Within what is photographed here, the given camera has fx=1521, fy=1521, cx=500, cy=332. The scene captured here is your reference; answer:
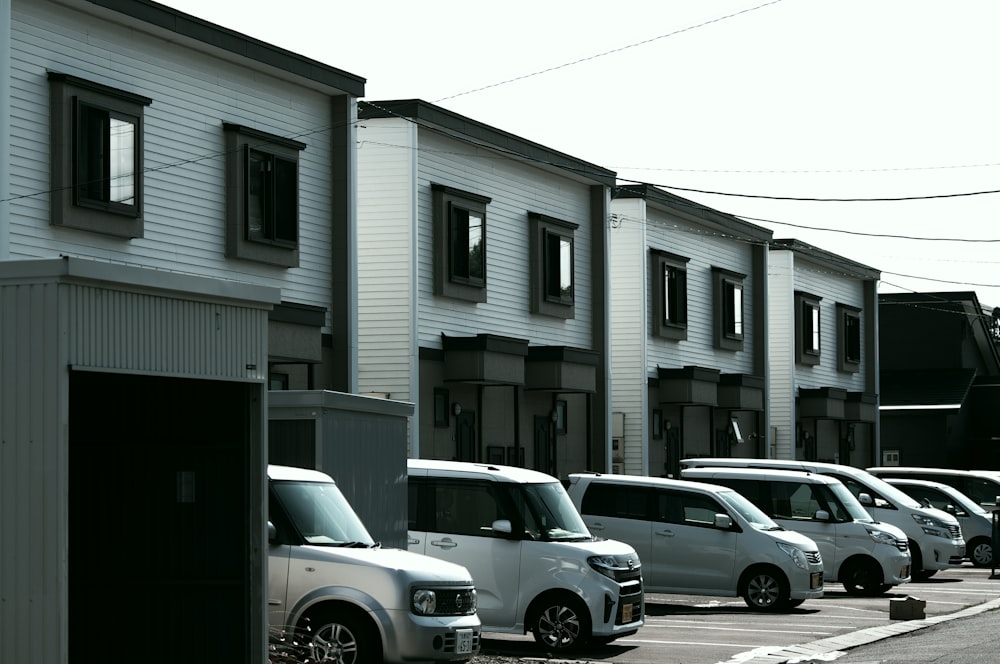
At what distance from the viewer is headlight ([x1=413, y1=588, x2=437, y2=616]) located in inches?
510

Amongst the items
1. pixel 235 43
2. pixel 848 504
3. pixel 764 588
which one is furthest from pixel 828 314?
pixel 235 43

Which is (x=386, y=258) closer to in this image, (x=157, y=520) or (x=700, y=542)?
(x=700, y=542)

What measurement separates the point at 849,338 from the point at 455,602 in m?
38.4

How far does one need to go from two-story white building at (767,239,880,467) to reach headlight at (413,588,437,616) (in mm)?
31109

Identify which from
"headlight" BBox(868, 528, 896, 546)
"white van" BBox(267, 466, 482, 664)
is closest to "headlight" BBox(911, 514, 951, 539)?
"headlight" BBox(868, 528, 896, 546)

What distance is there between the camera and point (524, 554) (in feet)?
54.1

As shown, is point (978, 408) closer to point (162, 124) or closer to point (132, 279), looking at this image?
point (162, 124)

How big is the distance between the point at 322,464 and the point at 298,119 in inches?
422

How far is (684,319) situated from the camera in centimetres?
3797

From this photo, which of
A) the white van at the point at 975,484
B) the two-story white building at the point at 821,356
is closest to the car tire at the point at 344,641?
the white van at the point at 975,484

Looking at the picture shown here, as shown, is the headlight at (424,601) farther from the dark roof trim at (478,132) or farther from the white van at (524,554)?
the dark roof trim at (478,132)

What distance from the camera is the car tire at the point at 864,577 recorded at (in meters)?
24.5

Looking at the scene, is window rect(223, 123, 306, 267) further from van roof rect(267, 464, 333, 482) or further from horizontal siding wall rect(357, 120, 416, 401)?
van roof rect(267, 464, 333, 482)

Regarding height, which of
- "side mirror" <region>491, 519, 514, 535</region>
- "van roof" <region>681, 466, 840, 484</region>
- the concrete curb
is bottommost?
the concrete curb
